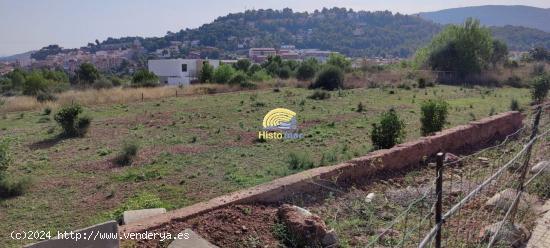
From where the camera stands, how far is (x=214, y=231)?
408cm

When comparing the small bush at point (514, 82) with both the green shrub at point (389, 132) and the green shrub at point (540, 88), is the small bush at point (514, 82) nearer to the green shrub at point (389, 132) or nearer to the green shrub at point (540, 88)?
the green shrub at point (540, 88)

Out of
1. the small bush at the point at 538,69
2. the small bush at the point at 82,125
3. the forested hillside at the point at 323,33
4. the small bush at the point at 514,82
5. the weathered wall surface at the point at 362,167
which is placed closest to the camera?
the weathered wall surface at the point at 362,167

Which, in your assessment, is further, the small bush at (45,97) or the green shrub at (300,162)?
the small bush at (45,97)

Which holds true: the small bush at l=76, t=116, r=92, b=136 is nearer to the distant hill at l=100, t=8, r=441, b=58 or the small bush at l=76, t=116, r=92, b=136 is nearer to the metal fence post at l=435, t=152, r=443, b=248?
the metal fence post at l=435, t=152, r=443, b=248

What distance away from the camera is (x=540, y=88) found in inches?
675

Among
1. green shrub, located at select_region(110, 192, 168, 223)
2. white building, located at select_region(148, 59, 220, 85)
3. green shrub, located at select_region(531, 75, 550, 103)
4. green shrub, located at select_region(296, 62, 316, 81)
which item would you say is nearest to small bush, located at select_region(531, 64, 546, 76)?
green shrub, located at select_region(296, 62, 316, 81)

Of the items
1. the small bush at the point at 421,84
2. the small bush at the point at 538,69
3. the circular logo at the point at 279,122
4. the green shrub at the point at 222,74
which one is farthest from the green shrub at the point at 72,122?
the small bush at the point at 538,69

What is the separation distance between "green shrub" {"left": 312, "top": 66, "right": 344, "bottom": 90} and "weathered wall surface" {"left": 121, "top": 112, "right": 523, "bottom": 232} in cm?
1785

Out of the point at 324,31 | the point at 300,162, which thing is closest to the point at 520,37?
the point at 324,31

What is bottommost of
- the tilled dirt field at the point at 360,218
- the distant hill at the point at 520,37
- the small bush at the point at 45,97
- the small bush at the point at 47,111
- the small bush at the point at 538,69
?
the small bush at the point at 47,111

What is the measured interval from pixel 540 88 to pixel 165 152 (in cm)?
1537

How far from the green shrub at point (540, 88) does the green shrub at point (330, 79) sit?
11712 millimetres

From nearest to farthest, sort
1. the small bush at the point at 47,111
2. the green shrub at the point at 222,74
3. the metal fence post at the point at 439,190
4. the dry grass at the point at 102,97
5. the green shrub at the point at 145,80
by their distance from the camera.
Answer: the metal fence post at the point at 439,190 → the small bush at the point at 47,111 → the dry grass at the point at 102,97 → the green shrub at the point at 145,80 → the green shrub at the point at 222,74

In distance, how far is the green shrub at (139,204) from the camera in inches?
222
